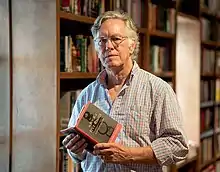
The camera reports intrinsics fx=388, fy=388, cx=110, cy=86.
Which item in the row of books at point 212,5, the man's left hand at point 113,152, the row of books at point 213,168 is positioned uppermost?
the row of books at point 212,5

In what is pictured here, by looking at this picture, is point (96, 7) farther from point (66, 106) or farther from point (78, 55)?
point (66, 106)

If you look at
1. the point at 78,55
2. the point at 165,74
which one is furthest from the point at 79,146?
the point at 165,74

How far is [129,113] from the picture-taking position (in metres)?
1.60

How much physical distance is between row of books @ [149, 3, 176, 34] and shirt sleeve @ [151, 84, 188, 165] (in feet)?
4.05

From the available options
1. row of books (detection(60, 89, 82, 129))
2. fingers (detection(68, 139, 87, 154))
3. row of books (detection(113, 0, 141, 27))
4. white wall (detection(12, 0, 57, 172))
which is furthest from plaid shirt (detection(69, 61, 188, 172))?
row of books (detection(113, 0, 141, 27))

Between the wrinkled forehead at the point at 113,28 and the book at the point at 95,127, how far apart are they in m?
0.33

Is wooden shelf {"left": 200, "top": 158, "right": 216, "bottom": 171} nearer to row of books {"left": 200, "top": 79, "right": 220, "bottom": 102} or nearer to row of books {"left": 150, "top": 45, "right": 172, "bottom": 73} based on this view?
row of books {"left": 200, "top": 79, "right": 220, "bottom": 102}

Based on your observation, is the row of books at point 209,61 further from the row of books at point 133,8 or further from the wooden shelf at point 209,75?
the row of books at point 133,8

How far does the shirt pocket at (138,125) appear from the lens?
5.19 ft

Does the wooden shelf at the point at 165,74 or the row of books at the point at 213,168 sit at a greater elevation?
the wooden shelf at the point at 165,74

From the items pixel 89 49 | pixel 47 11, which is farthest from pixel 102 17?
pixel 89 49

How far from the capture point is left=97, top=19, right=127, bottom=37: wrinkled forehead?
5.34ft

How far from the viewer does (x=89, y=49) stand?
2201mm

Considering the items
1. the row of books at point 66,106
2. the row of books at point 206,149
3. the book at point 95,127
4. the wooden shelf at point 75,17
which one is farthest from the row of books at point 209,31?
the book at point 95,127
